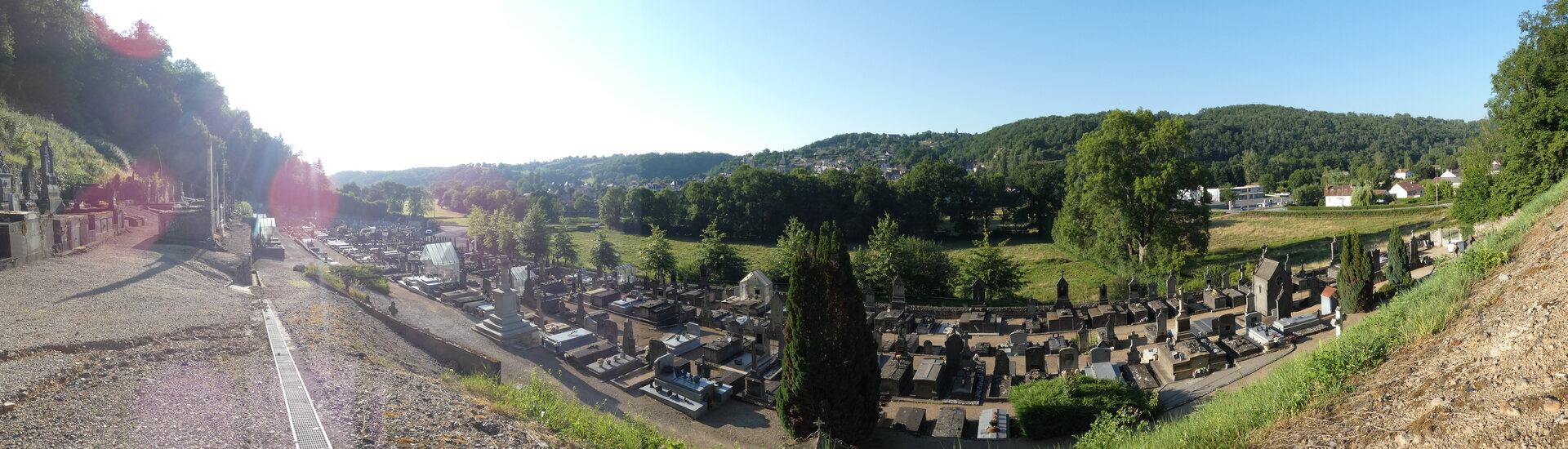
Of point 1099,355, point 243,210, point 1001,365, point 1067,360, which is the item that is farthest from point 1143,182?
point 243,210

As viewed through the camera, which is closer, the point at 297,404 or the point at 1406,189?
the point at 297,404

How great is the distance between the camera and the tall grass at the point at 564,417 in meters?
7.14

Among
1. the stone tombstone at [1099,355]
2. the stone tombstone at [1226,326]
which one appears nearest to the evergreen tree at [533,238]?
the stone tombstone at [1099,355]

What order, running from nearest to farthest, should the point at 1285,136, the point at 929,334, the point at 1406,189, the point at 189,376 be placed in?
the point at 189,376 → the point at 929,334 → the point at 1406,189 → the point at 1285,136

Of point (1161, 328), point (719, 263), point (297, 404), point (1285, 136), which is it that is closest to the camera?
point (297, 404)

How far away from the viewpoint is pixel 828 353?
8547mm

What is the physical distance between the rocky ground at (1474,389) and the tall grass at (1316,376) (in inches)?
4.8

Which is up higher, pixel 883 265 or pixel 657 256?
pixel 657 256

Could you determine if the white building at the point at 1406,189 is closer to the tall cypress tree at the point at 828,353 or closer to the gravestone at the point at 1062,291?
the gravestone at the point at 1062,291

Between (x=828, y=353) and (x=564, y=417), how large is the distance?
3.59 m

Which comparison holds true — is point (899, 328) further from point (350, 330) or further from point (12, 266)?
point (12, 266)

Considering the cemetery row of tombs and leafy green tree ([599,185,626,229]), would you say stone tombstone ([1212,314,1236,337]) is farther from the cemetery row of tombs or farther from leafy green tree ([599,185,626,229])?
leafy green tree ([599,185,626,229])

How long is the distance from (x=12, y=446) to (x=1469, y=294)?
1308 cm

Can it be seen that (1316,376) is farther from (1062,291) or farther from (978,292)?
(978,292)
